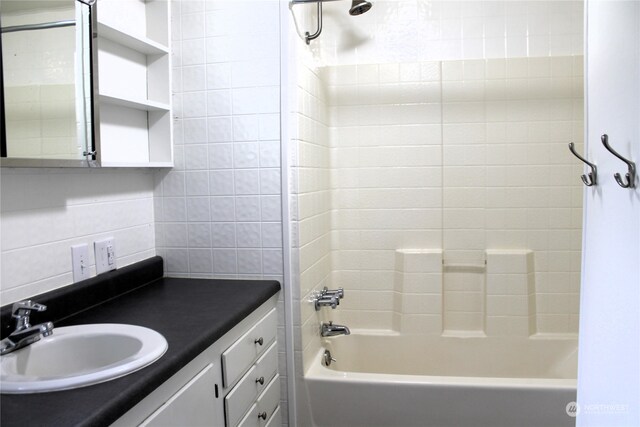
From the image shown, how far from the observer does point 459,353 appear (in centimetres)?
278

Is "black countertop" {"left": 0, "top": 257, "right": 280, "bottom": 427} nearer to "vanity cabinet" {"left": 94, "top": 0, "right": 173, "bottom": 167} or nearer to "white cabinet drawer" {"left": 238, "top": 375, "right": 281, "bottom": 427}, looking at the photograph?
"white cabinet drawer" {"left": 238, "top": 375, "right": 281, "bottom": 427}

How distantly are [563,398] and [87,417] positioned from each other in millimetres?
1840

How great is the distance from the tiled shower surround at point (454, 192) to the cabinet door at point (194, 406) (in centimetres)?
119

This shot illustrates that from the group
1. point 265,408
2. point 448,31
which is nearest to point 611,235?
point 265,408

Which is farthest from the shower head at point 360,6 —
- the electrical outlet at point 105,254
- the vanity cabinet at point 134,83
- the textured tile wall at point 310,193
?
the electrical outlet at point 105,254

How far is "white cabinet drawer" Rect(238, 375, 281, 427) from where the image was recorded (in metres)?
1.78

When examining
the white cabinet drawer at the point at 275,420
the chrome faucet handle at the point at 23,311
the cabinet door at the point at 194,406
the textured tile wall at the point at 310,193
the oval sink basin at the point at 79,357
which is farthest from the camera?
the textured tile wall at the point at 310,193

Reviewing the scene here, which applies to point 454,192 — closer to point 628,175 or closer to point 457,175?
point 457,175

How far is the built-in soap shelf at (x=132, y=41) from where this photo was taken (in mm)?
1724

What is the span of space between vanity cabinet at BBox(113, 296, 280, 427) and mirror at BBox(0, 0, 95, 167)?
71cm

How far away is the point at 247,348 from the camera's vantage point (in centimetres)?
176

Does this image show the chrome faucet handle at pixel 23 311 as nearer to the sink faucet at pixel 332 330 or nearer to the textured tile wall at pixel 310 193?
the textured tile wall at pixel 310 193

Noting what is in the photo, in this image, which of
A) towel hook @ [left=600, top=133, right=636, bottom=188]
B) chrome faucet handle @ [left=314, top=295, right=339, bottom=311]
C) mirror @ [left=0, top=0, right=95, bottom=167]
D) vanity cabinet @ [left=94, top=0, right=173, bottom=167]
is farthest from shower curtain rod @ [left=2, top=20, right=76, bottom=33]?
chrome faucet handle @ [left=314, top=295, right=339, bottom=311]

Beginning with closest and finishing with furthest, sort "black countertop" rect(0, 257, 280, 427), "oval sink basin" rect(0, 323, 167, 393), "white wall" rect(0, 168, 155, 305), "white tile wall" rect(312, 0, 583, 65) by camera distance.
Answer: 1. "black countertop" rect(0, 257, 280, 427)
2. "oval sink basin" rect(0, 323, 167, 393)
3. "white wall" rect(0, 168, 155, 305)
4. "white tile wall" rect(312, 0, 583, 65)
